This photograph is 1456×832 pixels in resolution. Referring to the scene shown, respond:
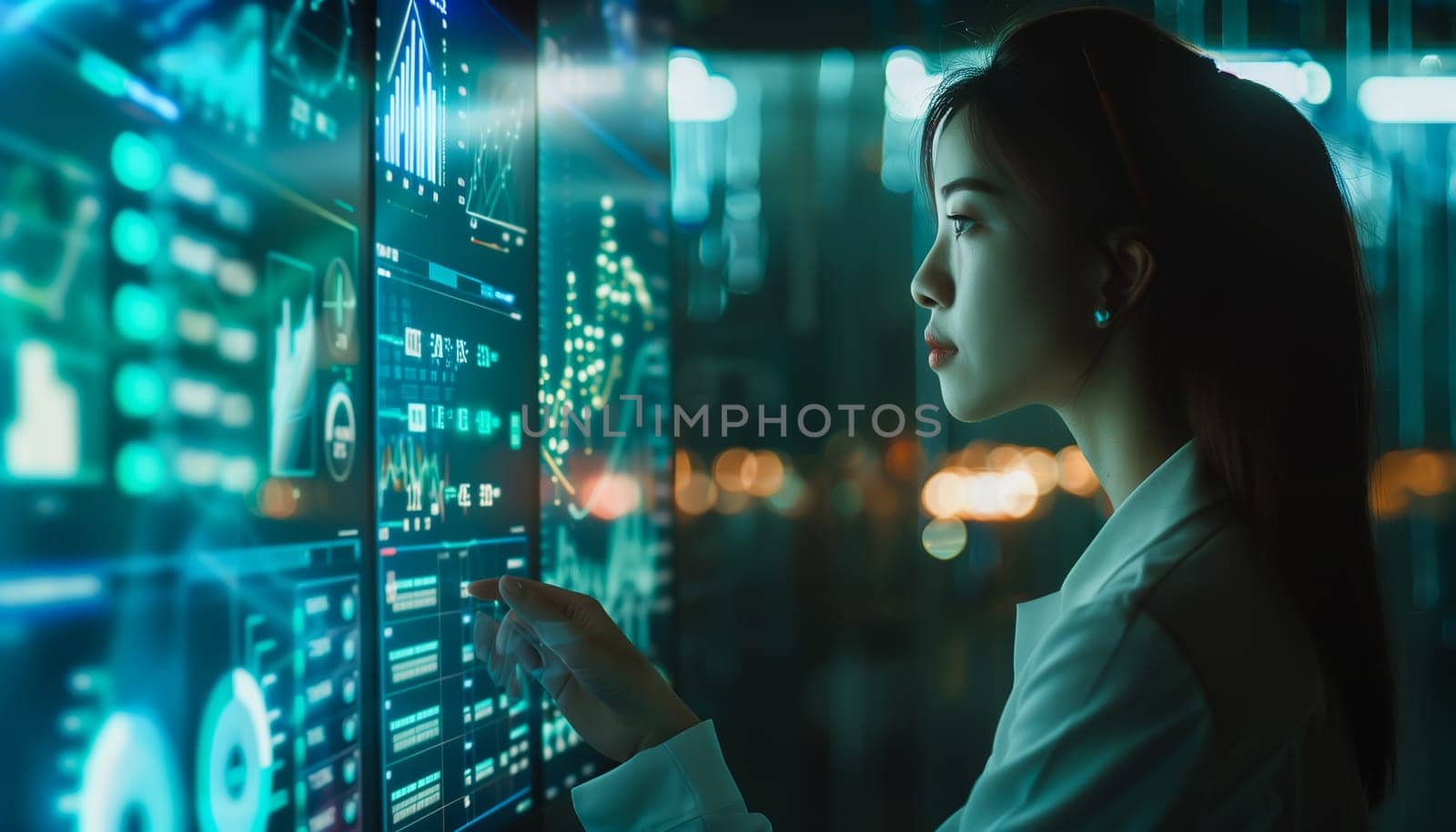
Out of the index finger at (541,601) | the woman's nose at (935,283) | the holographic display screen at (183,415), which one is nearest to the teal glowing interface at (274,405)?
the holographic display screen at (183,415)

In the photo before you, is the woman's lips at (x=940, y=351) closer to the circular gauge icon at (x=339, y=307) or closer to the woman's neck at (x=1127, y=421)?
the woman's neck at (x=1127, y=421)

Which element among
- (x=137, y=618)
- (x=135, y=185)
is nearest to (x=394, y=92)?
(x=135, y=185)

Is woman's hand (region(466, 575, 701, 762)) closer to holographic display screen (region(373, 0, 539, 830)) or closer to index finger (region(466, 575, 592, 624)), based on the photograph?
index finger (region(466, 575, 592, 624))

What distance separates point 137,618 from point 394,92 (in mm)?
547

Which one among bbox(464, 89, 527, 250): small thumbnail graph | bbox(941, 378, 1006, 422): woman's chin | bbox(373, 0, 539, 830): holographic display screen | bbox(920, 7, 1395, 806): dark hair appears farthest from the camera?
bbox(464, 89, 527, 250): small thumbnail graph

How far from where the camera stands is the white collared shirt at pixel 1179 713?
70 centimetres

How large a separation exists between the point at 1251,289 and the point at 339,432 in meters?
0.73

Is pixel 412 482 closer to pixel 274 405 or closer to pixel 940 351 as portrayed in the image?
pixel 274 405

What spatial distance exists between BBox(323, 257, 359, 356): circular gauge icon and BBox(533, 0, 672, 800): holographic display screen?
43cm

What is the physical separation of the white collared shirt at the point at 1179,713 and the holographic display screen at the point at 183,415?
52 centimetres

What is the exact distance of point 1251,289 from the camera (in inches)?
32.8

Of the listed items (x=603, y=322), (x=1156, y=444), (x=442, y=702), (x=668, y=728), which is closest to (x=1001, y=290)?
(x=1156, y=444)

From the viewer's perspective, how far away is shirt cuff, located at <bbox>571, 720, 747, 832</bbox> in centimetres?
91

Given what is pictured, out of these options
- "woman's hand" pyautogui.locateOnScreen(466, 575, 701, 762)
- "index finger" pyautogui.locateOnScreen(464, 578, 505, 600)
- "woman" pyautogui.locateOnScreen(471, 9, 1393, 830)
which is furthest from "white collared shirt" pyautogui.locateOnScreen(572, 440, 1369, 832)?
"index finger" pyautogui.locateOnScreen(464, 578, 505, 600)
